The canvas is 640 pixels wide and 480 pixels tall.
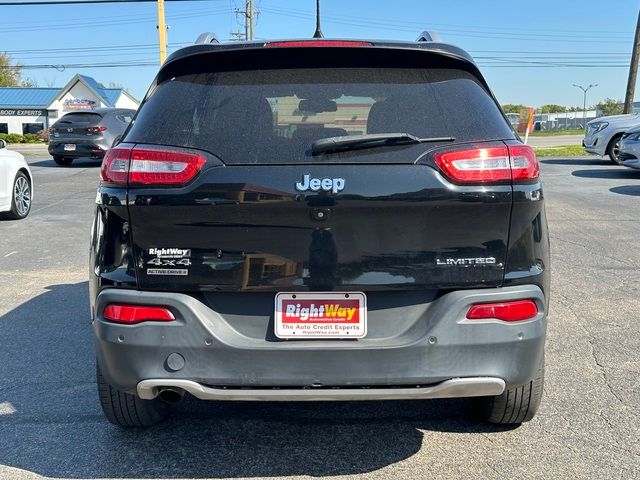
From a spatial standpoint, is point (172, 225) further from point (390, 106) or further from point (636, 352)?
point (636, 352)

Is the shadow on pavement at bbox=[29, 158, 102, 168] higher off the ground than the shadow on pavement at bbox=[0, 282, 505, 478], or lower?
lower

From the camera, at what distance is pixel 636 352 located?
4473mm

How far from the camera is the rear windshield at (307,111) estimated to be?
8.87 ft

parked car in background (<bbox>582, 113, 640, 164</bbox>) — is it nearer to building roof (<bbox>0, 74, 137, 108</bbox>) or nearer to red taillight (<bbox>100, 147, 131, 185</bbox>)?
red taillight (<bbox>100, 147, 131, 185</bbox>)

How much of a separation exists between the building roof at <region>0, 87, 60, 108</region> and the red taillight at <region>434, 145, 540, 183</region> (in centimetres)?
6711

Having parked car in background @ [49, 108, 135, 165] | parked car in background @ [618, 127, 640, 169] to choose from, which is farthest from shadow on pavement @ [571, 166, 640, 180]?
parked car in background @ [49, 108, 135, 165]

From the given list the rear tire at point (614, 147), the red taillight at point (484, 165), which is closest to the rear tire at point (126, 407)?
the red taillight at point (484, 165)

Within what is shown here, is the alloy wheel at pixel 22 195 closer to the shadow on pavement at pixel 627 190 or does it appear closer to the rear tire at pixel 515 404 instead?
the rear tire at pixel 515 404

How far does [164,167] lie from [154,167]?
0.14 feet

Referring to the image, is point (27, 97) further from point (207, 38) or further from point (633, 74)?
point (207, 38)

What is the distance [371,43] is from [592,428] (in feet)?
7.30

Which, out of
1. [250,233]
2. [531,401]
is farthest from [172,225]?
[531,401]

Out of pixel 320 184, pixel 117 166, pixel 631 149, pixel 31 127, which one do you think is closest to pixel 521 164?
pixel 320 184

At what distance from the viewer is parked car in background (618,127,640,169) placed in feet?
45.8
